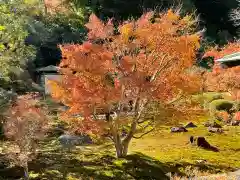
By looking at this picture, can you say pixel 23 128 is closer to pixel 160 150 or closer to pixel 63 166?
pixel 63 166

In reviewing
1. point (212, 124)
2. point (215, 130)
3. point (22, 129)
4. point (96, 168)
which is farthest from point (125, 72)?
point (212, 124)

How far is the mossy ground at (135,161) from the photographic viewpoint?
591 inches

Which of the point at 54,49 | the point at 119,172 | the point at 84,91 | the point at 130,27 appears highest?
the point at 54,49

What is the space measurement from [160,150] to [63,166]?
5.50 metres

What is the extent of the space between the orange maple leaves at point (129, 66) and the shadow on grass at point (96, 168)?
2.26 m

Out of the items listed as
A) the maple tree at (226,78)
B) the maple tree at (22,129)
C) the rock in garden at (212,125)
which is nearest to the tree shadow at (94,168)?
the maple tree at (22,129)

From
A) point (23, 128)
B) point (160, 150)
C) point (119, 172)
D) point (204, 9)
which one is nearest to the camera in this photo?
point (23, 128)

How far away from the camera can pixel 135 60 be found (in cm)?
1559

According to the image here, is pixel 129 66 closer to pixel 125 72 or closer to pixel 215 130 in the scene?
pixel 125 72

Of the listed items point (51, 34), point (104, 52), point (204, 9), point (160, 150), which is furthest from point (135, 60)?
point (204, 9)

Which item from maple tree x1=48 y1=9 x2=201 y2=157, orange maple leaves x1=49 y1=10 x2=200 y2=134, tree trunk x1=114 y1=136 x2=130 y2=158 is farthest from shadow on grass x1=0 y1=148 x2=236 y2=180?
orange maple leaves x1=49 y1=10 x2=200 y2=134

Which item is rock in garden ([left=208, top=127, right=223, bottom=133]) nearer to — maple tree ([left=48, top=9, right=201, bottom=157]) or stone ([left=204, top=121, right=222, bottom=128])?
stone ([left=204, top=121, right=222, bottom=128])

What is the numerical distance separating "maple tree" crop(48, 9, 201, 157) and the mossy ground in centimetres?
131

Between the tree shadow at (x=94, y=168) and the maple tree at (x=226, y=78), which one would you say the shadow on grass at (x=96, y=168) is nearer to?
the tree shadow at (x=94, y=168)
